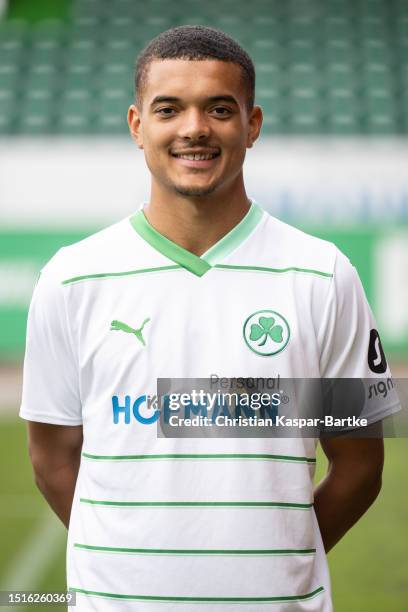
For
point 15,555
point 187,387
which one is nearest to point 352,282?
point 187,387

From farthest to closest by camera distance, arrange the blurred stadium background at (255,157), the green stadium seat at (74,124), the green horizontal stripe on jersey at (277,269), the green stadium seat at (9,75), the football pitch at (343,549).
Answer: the green stadium seat at (9,75), the green stadium seat at (74,124), the blurred stadium background at (255,157), the football pitch at (343,549), the green horizontal stripe on jersey at (277,269)

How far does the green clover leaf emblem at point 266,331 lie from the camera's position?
1.52m

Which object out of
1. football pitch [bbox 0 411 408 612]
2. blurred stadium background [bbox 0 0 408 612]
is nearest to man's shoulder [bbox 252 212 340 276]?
football pitch [bbox 0 411 408 612]

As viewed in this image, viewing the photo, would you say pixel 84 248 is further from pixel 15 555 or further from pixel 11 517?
pixel 11 517

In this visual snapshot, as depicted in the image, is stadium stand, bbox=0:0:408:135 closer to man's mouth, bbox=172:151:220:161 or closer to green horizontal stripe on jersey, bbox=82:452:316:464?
man's mouth, bbox=172:151:220:161

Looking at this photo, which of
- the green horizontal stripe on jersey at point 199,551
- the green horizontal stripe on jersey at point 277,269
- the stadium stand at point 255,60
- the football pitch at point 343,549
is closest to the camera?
the green horizontal stripe on jersey at point 199,551

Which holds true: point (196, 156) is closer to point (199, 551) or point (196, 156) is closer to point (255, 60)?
point (199, 551)

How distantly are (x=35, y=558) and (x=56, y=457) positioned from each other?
2.43 metres

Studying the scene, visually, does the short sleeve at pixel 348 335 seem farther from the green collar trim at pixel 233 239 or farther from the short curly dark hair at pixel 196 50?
the short curly dark hair at pixel 196 50

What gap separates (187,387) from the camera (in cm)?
152

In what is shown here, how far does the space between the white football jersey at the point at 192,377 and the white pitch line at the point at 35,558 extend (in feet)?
6.83

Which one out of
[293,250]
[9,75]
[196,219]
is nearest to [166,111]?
[196,219]

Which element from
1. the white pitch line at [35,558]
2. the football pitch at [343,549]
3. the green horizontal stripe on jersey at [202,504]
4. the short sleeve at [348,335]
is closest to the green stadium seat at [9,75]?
the football pitch at [343,549]

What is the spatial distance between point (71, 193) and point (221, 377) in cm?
693
